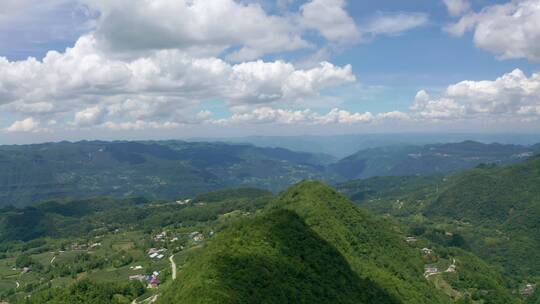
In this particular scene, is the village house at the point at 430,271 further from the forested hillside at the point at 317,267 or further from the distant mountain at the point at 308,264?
the distant mountain at the point at 308,264

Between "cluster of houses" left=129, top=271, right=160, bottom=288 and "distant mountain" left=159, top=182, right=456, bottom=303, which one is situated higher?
"distant mountain" left=159, top=182, right=456, bottom=303

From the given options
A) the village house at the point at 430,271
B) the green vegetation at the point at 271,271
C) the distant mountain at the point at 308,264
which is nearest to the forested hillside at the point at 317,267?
the distant mountain at the point at 308,264

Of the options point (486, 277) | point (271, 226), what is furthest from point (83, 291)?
point (486, 277)

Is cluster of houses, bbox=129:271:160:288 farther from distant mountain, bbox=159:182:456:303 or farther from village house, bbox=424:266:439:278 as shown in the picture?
village house, bbox=424:266:439:278

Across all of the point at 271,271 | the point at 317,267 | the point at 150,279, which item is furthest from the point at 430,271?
the point at 150,279

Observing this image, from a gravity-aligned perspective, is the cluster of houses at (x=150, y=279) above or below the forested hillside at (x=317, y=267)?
below

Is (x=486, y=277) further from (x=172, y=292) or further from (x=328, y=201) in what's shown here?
(x=172, y=292)

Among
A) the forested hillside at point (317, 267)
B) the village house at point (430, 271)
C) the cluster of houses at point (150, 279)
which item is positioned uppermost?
the forested hillside at point (317, 267)

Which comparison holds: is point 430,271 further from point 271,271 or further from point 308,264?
point 271,271

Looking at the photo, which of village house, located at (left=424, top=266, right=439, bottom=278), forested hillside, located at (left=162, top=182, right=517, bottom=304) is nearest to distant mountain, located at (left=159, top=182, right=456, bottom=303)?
forested hillside, located at (left=162, top=182, right=517, bottom=304)

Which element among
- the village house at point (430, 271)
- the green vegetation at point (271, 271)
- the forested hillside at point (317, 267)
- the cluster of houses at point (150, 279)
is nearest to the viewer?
the green vegetation at point (271, 271)

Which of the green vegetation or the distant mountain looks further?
the distant mountain
